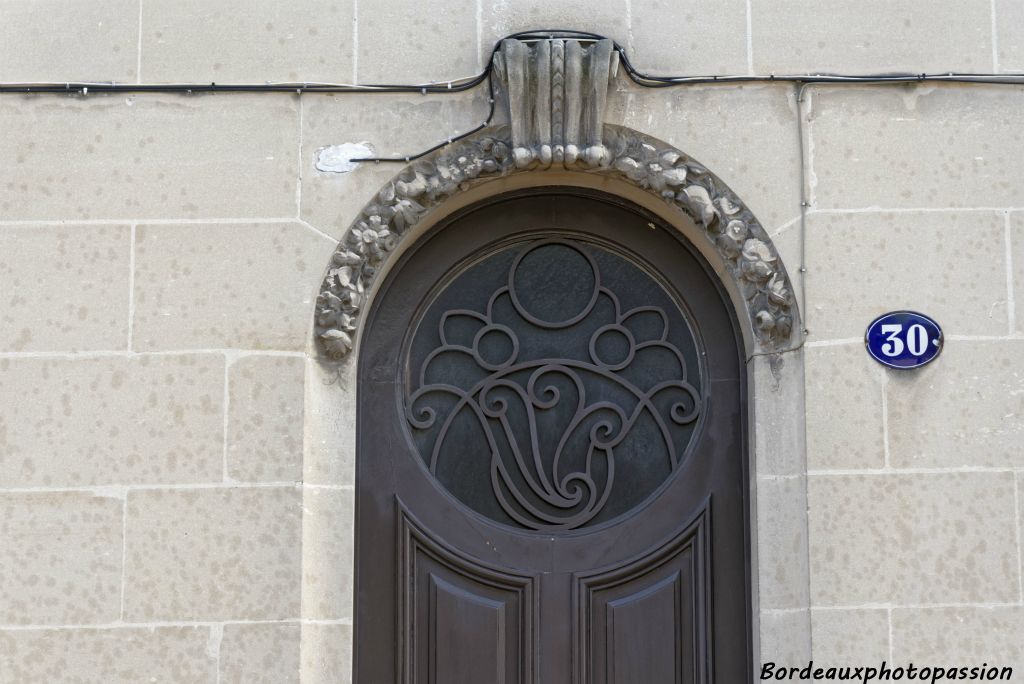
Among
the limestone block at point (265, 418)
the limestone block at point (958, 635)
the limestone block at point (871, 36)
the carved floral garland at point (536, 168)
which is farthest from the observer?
the limestone block at point (871, 36)

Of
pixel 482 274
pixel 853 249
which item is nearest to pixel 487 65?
pixel 482 274

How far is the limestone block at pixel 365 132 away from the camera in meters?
5.06

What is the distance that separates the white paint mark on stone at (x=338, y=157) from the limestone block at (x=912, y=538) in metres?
1.93

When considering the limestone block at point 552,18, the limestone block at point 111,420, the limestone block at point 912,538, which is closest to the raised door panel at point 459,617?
the limestone block at point 111,420

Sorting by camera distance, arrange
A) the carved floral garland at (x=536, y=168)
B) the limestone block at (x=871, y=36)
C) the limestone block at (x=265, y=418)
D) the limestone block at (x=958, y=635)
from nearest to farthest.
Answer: the limestone block at (x=958, y=635), the limestone block at (x=265, y=418), the carved floral garland at (x=536, y=168), the limestone block at (x=871, y=36)

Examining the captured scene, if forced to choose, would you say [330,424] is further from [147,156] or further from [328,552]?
[147,156]

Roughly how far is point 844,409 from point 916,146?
0.97 m

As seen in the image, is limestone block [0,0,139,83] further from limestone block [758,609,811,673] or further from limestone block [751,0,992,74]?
limestone block [758,609,811,673]

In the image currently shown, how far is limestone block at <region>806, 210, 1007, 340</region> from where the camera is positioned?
4945 millimetres

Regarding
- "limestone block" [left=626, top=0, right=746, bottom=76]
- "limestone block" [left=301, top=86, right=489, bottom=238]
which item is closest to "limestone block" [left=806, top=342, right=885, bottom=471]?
"limestone block" [left=626, top=0, right=746, bottom=76]

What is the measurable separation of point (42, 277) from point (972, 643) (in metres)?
3.36

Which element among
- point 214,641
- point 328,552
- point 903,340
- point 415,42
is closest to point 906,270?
point 903,340

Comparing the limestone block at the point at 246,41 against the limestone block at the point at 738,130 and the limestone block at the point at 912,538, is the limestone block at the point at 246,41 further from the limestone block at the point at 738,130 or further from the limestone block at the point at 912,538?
the limestone block at the point at 912,538

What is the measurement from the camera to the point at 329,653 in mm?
4883
